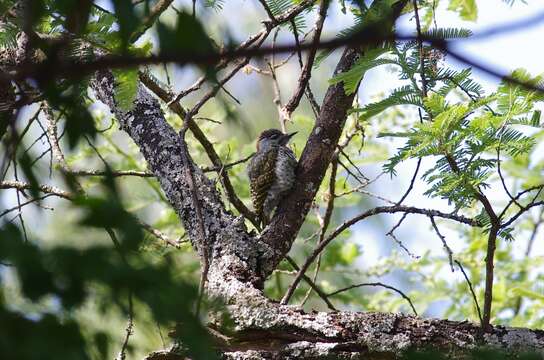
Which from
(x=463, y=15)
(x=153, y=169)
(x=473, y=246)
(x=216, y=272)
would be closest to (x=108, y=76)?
(x=153, y=169)

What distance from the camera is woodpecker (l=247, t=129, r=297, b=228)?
211 inches

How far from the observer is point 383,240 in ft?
Answer: 37.7

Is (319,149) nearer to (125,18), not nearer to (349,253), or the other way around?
(125,18)

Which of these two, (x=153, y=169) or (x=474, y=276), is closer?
(x=153, y=169)

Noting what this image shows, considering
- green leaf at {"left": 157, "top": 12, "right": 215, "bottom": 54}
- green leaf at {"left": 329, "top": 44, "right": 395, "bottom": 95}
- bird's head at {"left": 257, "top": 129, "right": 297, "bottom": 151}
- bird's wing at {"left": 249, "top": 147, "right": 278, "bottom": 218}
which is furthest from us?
bird's head at {"left": 257, "top": 129, "right": 297, "bottom": 151}

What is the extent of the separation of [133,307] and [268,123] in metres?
9.65

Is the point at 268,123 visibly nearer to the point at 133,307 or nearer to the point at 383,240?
the point at 383,240

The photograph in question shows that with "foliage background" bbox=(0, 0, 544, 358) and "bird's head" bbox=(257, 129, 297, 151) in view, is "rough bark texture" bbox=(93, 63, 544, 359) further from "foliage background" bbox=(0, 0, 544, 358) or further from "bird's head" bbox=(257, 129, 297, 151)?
"bird's head" bbox=(257, 129, 297, 151)

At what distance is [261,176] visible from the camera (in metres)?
5.95

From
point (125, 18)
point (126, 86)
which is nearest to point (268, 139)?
point (126, 86)

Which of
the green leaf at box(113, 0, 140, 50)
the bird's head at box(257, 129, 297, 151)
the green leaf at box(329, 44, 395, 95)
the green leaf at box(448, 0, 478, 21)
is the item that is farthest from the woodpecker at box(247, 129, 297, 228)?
the green leaf at box(113, 0, 140, 50)

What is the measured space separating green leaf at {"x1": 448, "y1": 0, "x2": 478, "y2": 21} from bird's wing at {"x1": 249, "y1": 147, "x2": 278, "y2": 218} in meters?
1.61

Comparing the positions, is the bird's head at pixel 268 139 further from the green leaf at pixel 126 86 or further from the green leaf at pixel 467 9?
the green leaf at pixel 126 86

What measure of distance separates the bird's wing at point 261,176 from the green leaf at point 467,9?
1611mm
